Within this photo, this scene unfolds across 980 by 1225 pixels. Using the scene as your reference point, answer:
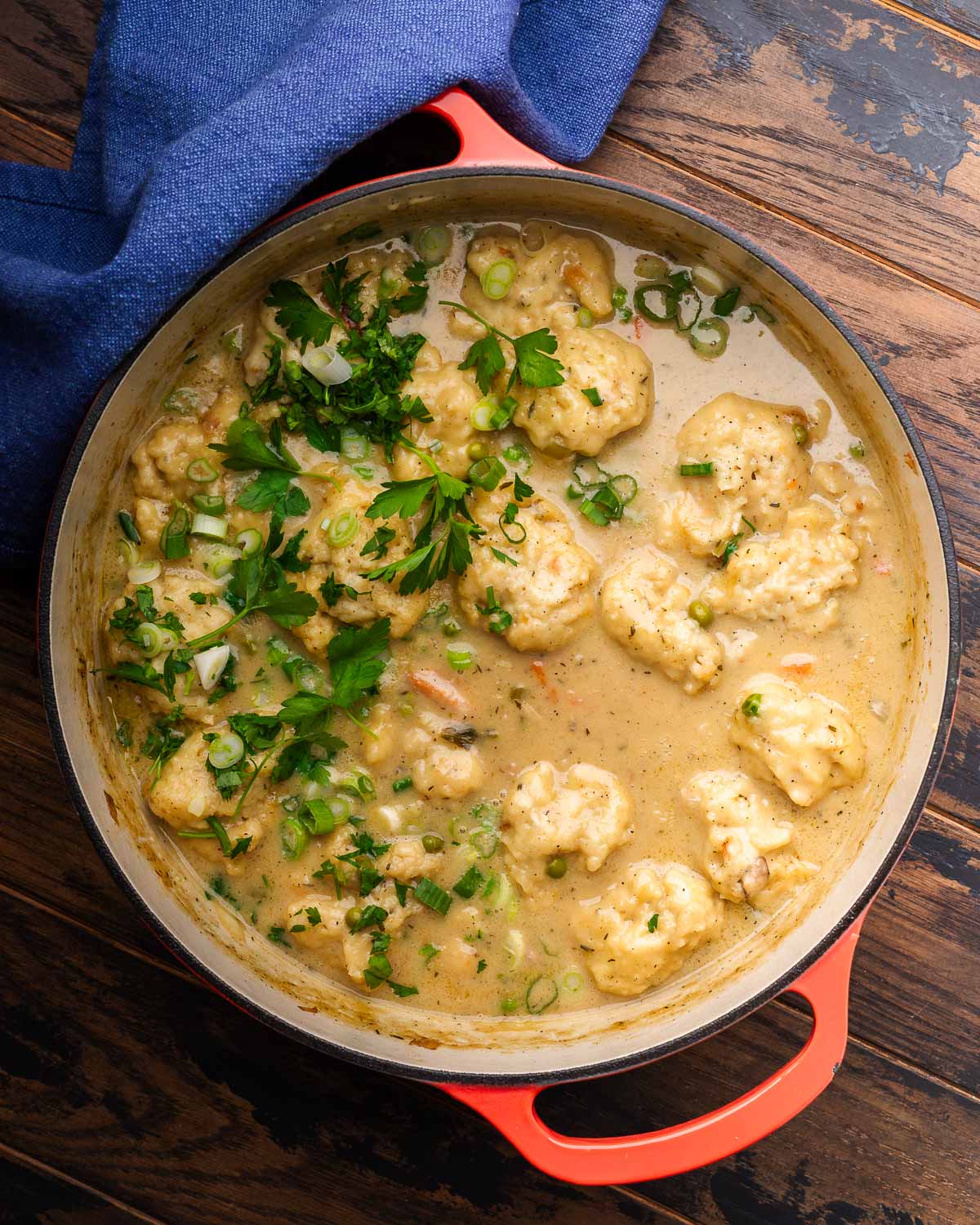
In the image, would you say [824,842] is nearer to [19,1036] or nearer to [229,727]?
[229,727]

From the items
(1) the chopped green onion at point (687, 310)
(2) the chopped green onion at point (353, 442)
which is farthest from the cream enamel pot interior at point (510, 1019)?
(2) the chopped green onion at point (353, 442)

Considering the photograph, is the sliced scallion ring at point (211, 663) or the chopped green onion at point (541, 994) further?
the chopped green onion at point (541, 994)

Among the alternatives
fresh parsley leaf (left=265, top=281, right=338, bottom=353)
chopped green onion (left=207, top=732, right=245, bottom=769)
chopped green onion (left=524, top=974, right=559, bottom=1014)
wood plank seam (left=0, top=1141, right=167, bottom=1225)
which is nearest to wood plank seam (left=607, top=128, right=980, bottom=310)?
fresh parsley leaf (left=265, top=281, right=338, bottom=353)

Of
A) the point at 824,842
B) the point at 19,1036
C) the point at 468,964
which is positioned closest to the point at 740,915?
the point at 824,842

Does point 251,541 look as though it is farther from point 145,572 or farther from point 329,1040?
point 329,1040

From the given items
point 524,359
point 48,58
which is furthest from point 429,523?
point 48,58

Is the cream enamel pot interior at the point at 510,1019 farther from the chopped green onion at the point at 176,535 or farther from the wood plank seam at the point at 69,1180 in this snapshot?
the wood plank seam at the point at 69,1180

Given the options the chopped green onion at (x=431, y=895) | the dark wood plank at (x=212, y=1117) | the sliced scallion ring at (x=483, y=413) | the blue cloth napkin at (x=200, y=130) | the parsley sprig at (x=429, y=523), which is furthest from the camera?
the dark wood plank at (x=212, y=1117)
